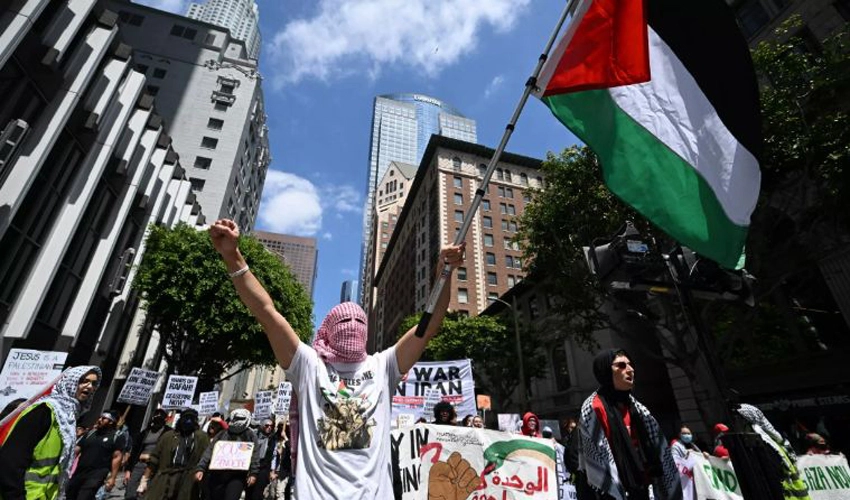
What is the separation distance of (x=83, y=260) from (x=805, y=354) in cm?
2779

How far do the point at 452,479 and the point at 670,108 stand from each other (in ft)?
18.4

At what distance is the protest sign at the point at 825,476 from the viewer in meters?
6.85

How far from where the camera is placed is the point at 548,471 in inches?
238

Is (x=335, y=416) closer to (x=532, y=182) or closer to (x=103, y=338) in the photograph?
(x=103, y=338)

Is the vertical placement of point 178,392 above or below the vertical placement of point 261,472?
above

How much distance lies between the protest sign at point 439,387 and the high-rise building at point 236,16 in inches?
4623

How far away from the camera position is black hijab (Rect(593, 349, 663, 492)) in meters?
2.98

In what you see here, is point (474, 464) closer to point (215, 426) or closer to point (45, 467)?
point (215, 426)

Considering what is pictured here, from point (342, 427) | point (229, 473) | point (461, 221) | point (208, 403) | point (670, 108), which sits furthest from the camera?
point (461, 221)

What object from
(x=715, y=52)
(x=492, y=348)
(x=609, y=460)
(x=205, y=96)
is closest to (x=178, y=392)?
(x=609, y=460)

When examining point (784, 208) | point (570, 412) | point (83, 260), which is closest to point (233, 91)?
point (83, 260)

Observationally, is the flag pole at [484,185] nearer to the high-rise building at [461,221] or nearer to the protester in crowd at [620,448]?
the protester in crowd at [620,448]

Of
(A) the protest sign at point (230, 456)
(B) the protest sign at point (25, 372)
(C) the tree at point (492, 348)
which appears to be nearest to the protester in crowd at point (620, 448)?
(A) the protest sign at point (230, 456)

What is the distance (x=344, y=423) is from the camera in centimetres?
224
